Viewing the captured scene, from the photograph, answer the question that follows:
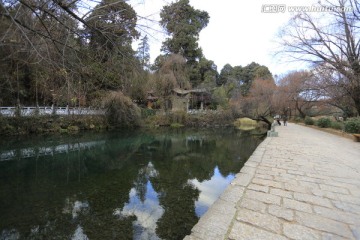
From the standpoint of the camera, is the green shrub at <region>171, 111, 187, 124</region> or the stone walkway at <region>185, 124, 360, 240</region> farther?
the green shrub at <region>171, 111, 187, 124</region>

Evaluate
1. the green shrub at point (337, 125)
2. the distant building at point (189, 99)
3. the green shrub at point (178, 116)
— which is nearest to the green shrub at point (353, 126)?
the green shrub at point (337, 125)

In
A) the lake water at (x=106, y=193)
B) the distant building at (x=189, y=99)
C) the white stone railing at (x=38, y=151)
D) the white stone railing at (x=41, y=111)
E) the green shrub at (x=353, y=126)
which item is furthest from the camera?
the distant building at (x=189, y=99)

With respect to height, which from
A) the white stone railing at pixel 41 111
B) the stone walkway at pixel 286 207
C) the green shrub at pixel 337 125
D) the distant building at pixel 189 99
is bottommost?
the stone walkway at pixel 286 207

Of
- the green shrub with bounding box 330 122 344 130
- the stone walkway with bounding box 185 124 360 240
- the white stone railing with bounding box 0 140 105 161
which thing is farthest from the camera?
the green shrub with bounding box 330 122 344 130

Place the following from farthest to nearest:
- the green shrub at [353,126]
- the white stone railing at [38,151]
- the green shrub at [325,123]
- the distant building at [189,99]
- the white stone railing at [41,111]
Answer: the distant building at [189,99]
the green shrub at [325,123]
the white stone railing at [41,111]
the green shrub at [353,126]
the white stone railing at [38,151]

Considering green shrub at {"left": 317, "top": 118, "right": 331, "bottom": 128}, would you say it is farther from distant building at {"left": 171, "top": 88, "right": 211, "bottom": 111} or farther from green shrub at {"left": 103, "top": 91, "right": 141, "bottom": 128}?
green shrub at {"left": 103, "top": 91, "right": 141, "bottom": 128}

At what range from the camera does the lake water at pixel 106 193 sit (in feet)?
12.9

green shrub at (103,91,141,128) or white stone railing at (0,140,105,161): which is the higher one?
green shrub at (103,91,141,128)

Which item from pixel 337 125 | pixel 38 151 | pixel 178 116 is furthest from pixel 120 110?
pixel 337 125

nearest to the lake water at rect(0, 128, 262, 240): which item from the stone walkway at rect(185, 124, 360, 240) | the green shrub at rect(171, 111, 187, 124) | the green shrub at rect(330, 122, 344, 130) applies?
the stone walkway at rect(185, 124, 360, 240)

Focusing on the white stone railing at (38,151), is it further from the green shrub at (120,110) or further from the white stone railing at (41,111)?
the green shrub at (120,110)

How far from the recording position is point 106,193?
5.51 metres

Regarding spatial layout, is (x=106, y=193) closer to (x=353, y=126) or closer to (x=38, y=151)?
(x=38, y=151)

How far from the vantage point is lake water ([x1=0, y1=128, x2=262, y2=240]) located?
3918 millimetres
